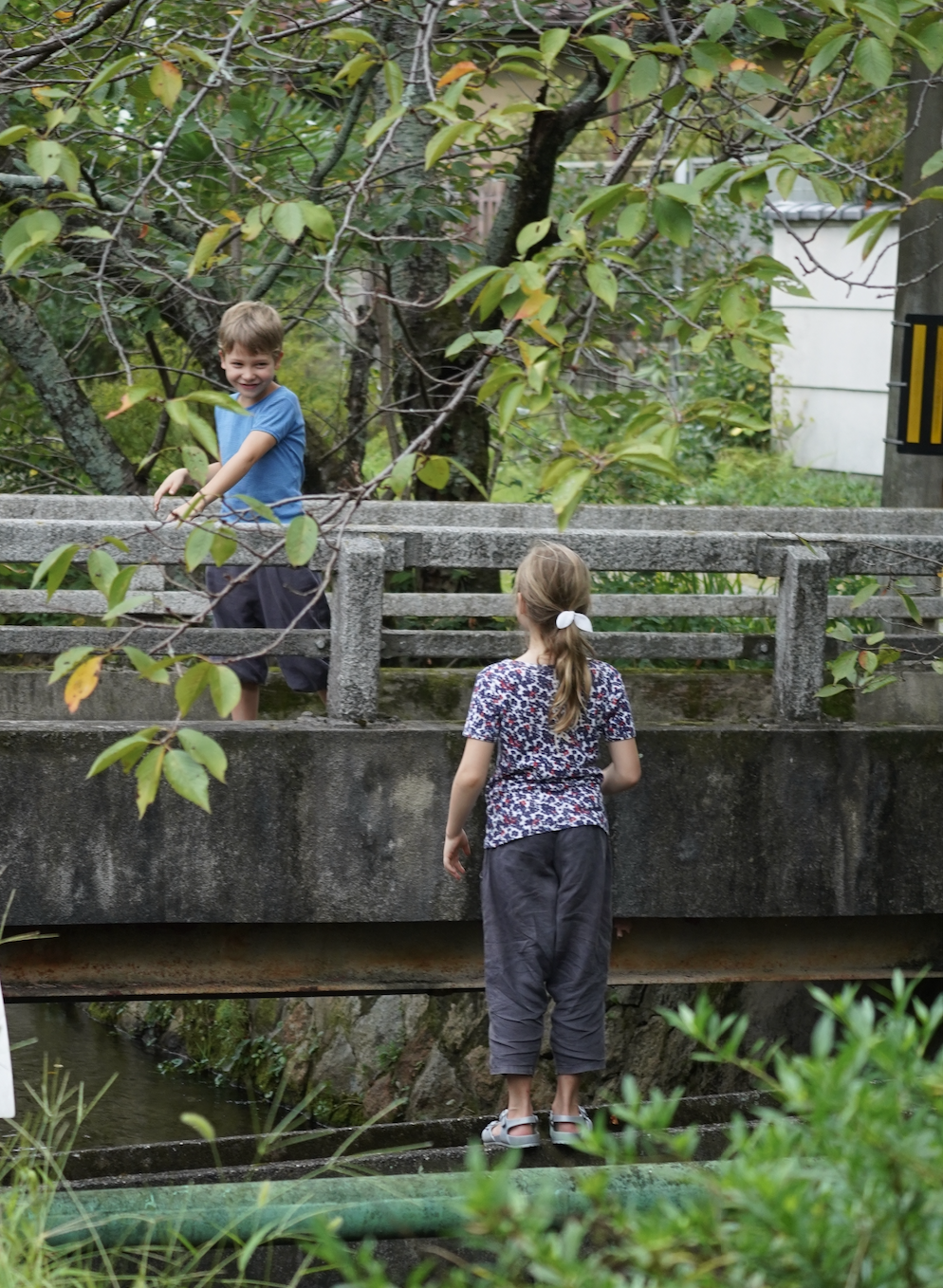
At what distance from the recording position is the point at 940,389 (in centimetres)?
561

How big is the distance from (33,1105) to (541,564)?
4152 millimetres

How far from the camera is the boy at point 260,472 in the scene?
13.7 ft

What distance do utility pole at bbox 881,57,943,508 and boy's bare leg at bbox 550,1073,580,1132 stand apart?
9.95 ft

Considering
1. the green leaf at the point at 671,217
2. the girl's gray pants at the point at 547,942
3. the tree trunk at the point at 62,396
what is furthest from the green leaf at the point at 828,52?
the tree trunk at the point at 62,396

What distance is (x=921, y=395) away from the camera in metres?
5.62

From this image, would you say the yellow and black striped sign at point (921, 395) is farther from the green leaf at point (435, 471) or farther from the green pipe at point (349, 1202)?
the green pipe at point (349, 1202)

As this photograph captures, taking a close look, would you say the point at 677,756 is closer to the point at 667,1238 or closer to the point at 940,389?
the point at 940,389

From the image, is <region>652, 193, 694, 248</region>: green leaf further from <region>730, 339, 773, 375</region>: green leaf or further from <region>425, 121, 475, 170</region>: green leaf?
<region>425, 121, 475, 170</region>: green leaf

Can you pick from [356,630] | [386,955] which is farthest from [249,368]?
[386,955]

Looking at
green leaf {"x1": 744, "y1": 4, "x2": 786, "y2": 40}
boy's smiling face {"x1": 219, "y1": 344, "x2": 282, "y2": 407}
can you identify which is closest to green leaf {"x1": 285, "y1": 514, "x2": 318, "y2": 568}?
boy's smiling face {"x1": 219, "y1": 344, "x2": 282, "y2": 407}

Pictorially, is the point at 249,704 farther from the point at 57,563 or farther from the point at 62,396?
the point at 62,396

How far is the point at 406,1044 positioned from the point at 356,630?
3572 mm

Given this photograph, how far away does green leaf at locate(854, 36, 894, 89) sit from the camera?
3074 mm

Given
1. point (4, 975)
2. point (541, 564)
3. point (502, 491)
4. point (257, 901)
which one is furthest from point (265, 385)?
point (502, 491)
